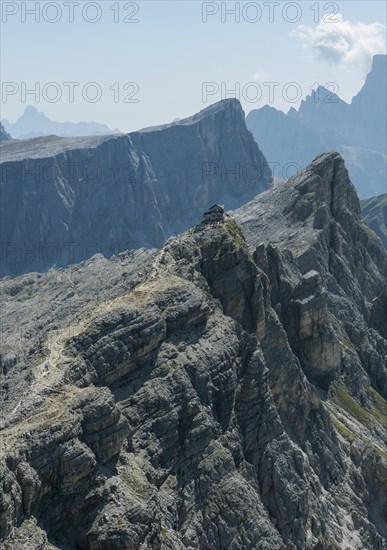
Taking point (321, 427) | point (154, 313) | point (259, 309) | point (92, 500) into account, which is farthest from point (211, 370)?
point (321, 427)

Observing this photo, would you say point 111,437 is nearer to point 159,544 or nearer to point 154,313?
point 159,544

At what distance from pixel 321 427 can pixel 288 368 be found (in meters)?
12.7

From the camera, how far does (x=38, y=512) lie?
6556 centimetres

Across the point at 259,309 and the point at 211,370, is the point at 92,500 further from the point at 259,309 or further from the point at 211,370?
the point at 259,309

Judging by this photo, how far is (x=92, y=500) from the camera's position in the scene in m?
69.2

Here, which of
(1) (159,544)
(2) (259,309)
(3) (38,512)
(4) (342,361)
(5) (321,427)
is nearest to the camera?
(3) (38,512)

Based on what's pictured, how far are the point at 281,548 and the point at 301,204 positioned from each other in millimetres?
121936

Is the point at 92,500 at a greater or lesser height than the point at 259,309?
lesser

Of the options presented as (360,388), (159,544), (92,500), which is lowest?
(360,388)

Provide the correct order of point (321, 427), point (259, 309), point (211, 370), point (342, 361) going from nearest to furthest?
1. point (211, 370)
2. point (259, 309)
3. point (321, 427)
4. point (342, 361)

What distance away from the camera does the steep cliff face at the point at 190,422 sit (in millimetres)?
68062

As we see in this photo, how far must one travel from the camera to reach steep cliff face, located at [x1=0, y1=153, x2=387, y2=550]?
223ft

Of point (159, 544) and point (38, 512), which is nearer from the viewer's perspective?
point (38, 512)

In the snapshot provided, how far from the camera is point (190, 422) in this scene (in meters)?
85.0
